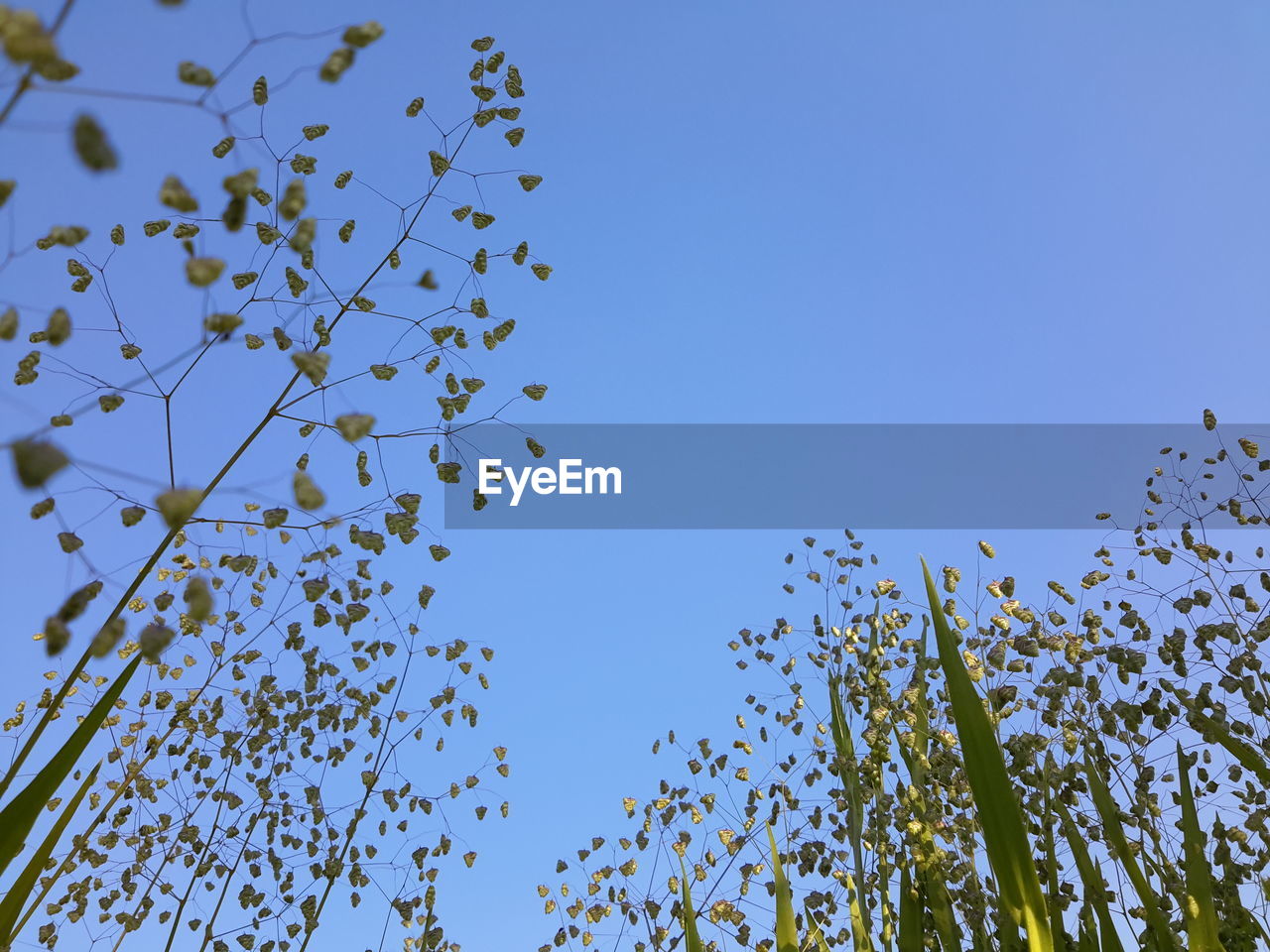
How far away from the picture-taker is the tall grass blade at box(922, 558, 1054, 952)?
150cm

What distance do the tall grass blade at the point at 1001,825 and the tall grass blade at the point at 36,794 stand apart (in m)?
1.25

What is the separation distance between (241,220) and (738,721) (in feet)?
7.63

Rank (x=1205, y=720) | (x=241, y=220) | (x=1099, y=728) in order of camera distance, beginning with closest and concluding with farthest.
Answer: (x=241, y=220) < (x=1205, y=720) < (x=1099, y=728)

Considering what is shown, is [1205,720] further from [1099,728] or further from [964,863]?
[964,863]

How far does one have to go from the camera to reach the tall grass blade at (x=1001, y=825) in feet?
4.93

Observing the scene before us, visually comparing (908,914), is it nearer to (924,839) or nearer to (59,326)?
(924,839)

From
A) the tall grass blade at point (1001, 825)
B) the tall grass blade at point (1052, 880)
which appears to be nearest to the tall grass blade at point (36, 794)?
the tall grass blade at point (1001, 825)

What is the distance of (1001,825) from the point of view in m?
1.52

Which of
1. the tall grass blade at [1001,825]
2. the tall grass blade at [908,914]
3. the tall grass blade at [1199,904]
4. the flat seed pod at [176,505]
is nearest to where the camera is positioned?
the flat seed pod at [176,505]

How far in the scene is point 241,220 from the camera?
2.79 feet

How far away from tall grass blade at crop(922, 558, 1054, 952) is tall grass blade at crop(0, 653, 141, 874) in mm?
1254

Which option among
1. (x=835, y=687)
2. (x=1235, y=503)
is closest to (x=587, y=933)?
(x=835, y=687)

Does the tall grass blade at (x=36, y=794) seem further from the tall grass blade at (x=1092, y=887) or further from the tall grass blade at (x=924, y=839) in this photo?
Answer: the tall grass blade at (x=1092, y=887)

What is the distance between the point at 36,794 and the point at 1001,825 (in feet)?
4.65
